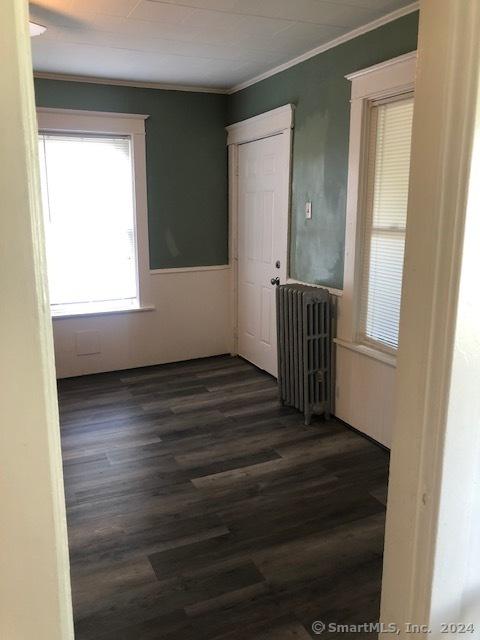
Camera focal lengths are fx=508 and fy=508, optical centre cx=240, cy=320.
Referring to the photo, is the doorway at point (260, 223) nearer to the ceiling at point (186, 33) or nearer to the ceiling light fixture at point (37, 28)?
the ceiling at point (186, 33)

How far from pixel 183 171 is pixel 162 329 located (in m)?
1.52

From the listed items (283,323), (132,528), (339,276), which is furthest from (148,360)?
(132,528)

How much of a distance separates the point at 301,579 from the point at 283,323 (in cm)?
196

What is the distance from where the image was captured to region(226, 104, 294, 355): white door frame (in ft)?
12.9

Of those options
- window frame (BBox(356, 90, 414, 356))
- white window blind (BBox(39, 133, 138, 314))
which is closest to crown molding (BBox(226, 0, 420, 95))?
window frame (BBox(356, 90, 414, 356))

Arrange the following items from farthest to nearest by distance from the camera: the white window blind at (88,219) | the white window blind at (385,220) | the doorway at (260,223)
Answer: the white window blind at (88,219), the doorway at (260,223), the white window blind at (385,220)

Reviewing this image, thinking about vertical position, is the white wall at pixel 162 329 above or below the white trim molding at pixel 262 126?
below

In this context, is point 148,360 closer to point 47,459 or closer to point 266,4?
point 266,4

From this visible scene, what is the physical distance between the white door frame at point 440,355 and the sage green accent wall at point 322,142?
2.12 metres

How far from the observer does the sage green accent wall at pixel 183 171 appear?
458 cm

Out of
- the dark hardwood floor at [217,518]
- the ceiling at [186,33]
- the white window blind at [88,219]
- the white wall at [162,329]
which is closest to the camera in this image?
the dark hardwood floor at [217,518]

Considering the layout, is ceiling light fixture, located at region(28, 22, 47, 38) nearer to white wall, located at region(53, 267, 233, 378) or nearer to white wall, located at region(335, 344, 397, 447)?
white wall, located at region(53, 267, 233, 378)

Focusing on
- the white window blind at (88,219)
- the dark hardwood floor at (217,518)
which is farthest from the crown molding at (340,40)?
the dark hardwood floor at (217,518)

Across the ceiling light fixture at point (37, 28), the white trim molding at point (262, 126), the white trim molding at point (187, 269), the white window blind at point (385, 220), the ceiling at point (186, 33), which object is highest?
the ceiling at point (186, 33)
